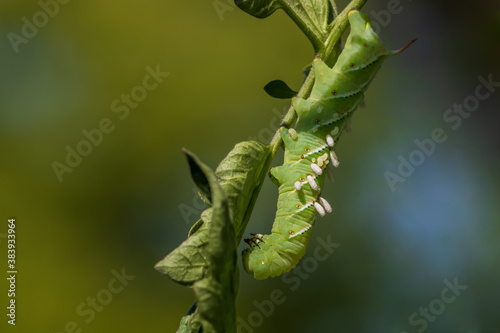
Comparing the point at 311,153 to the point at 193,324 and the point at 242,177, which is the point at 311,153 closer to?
the point at 242,177

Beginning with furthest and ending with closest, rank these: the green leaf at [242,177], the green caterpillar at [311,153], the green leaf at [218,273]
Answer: the green caterpillar at [311,153], the green leaf at [242,177], the green leaf at [218,273]

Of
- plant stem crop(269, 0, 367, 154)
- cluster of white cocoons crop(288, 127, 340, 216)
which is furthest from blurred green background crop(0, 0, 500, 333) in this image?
plant stem crop(269, 0, 367, 154)

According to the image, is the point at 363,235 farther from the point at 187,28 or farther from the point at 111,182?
the point at 187,28

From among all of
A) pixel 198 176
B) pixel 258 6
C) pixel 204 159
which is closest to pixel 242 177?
pixel 198 176

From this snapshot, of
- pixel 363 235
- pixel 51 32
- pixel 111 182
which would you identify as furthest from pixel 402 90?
pixel 51 32

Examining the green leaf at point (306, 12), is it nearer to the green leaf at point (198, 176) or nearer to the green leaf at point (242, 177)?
the green leaf at point (242, 177)

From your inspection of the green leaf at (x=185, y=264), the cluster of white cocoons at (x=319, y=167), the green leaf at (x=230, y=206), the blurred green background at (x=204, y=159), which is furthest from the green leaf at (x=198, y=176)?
the blurred green background at (x=204, y=159)
